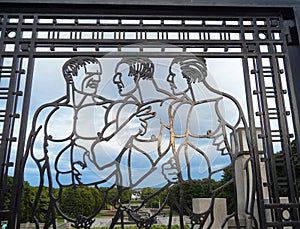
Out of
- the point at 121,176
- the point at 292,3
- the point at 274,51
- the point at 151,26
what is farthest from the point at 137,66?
the point at 292,3

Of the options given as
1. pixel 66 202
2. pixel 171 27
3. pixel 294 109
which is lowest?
pixel 66 202

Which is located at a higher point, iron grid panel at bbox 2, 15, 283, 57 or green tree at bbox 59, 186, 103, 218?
iron grid panel at bbox 2, 15, 283, 57

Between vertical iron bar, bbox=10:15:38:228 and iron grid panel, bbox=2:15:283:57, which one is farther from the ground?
iron grid panel, bbox=2:15:283:57

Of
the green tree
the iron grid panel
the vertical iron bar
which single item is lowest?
Result: the green tree

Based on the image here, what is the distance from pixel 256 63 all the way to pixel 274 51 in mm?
93

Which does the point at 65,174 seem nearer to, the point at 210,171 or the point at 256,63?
the point at 210,171

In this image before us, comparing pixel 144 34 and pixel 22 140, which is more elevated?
pixel 144 34

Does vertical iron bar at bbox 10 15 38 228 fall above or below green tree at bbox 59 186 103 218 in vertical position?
above

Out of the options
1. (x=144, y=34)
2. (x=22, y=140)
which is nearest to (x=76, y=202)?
(x=22, y=140)

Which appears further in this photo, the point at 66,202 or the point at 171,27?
the point at 171,27

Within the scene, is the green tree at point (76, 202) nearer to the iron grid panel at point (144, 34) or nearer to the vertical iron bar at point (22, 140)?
the vertical iron bar at point (22, 140)

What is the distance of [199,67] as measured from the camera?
1.13 meters

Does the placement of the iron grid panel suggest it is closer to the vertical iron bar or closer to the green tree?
the vertical iron bar

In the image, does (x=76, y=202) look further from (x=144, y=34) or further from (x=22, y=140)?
(x=144, y=34)
